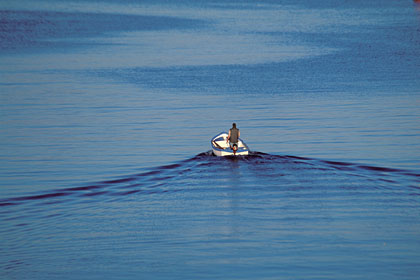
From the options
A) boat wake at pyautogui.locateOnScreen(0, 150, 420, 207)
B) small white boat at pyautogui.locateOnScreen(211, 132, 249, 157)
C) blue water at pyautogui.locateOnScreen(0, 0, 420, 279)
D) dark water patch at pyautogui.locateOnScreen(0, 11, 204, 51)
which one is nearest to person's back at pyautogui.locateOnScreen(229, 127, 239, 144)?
small white boat at pyautogui.locateOnScreen(211, 132, 249, 157)

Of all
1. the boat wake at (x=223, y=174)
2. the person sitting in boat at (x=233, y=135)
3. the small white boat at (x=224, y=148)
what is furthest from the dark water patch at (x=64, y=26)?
the boat wake at (x=223, y=174)

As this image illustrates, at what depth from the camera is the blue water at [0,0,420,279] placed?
2083 cm

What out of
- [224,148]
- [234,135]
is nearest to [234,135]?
[234,135]

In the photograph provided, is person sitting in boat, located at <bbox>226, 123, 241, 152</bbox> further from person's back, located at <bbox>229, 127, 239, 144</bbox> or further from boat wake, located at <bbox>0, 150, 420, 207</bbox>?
boat wake, located at <bbox>0, 150, 420, 207</bbox>

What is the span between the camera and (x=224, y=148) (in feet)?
108

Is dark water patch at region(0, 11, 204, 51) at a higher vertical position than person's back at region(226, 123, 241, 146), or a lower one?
higher

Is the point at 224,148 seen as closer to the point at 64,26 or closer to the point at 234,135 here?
the point at 234,135

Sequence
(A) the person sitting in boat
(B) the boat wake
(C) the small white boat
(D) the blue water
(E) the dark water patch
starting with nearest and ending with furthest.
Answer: (D) the blue water, (B) the boat wake, (C) the small white boat, (A) the person sitting in boat, (E) the dark water patch

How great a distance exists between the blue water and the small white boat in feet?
1.80

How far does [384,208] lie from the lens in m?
24.7

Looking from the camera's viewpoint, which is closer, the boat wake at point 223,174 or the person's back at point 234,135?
the boat wake at point 223,174

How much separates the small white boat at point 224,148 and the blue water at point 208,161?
0.55 m

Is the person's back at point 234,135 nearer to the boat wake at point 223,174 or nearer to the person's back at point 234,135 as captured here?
the person's back at point 234,135

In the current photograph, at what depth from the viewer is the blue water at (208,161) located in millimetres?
20828
